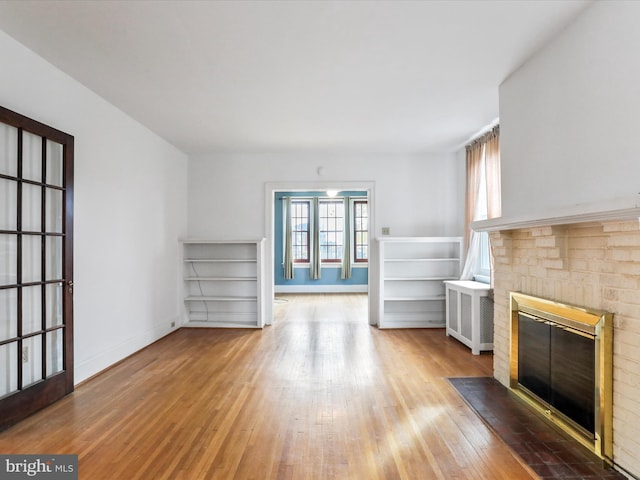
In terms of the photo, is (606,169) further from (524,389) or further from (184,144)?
(184,144)

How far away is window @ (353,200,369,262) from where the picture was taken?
1034 centimetres

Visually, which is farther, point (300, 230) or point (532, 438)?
point (300, 230)

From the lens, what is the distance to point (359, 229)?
1037 centimetres

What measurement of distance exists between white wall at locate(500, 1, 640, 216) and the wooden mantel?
0.80ft

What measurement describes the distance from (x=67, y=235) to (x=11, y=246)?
0.51 metres

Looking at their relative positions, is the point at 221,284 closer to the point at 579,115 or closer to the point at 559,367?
the point at 559,367

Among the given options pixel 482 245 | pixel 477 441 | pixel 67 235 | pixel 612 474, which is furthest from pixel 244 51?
pixel 482 245

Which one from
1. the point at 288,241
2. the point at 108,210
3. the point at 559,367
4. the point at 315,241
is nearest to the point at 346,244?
the point at 315,241

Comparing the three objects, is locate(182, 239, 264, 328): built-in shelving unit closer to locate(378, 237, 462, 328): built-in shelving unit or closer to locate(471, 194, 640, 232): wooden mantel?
locate(378, 237, 462, 328): built-in shelving unit

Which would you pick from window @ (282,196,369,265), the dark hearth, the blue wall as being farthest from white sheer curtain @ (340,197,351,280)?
the dark hearth

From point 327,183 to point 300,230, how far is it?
4406 mm

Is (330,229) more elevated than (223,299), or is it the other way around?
(330,229)

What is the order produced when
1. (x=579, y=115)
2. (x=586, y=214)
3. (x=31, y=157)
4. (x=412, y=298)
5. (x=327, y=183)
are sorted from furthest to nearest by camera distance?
(x=327, y=183), (x=412, y=298), (x=31, y=157), (x=579, y=115), (x=586, y=214)

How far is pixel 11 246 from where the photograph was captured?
274cm
